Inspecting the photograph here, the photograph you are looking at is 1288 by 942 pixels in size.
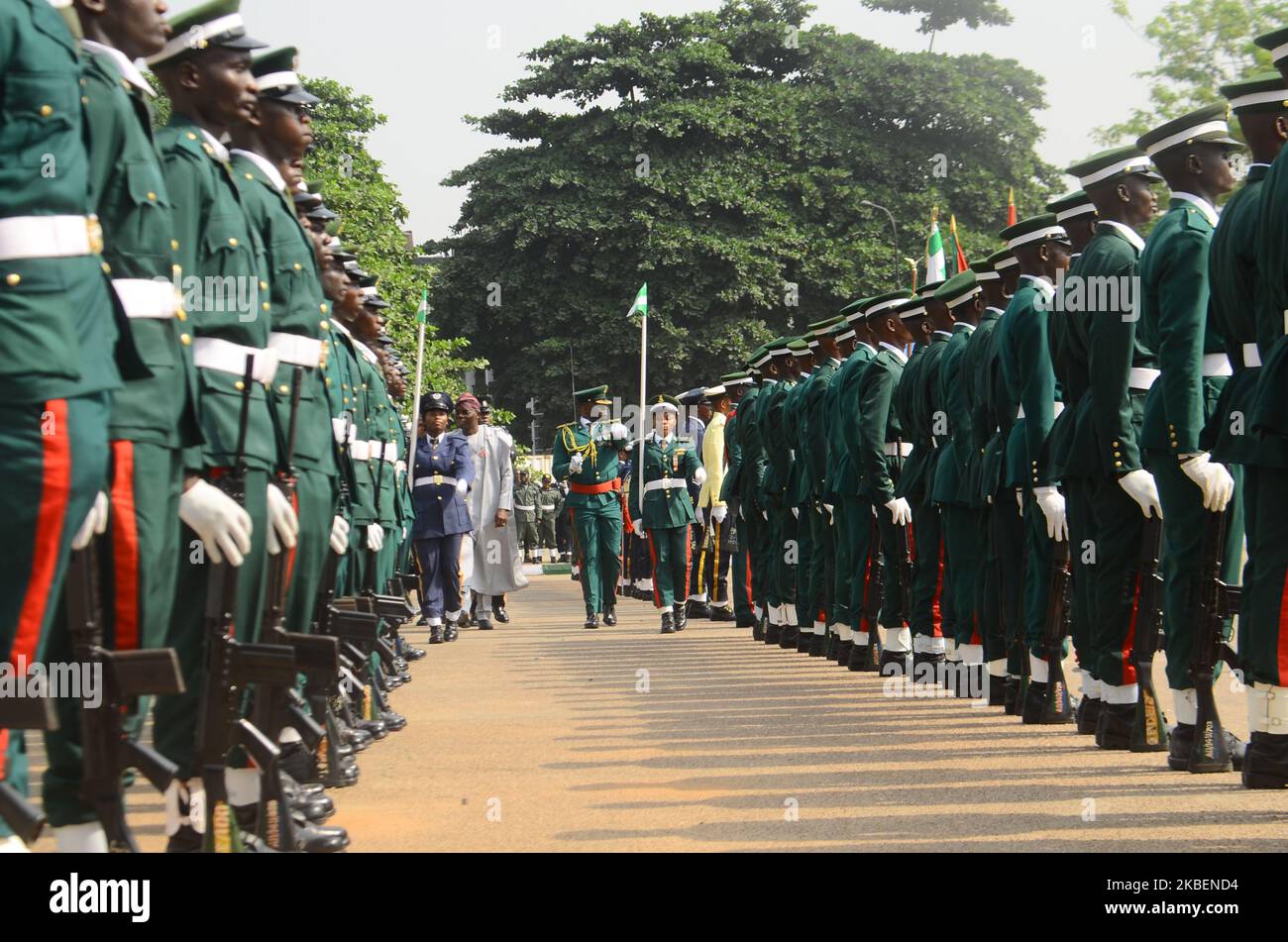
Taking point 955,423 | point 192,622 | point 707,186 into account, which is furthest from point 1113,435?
point 707,186

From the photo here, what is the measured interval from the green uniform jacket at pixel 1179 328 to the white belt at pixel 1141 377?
690 millimetres

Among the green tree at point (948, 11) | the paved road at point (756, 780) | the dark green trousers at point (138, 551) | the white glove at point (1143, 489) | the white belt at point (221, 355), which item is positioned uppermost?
the green tree at point (948, 11)

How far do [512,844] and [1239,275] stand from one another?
3.07 metres

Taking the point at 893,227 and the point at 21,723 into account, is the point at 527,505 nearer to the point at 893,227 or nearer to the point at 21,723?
the point at 893,227

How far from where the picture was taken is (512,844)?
6.40 meters

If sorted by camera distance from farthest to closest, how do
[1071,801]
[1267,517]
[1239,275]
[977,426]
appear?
[977,426] < [1071,801] < [1239,275] < [1267,517]

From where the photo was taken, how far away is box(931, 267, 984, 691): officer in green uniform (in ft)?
35.1

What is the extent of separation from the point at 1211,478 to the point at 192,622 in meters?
3.68

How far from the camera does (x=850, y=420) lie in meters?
13.2

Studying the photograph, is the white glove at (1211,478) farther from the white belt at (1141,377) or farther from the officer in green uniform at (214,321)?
the officer in green uniform at (214,321)

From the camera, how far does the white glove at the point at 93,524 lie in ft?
15.4
